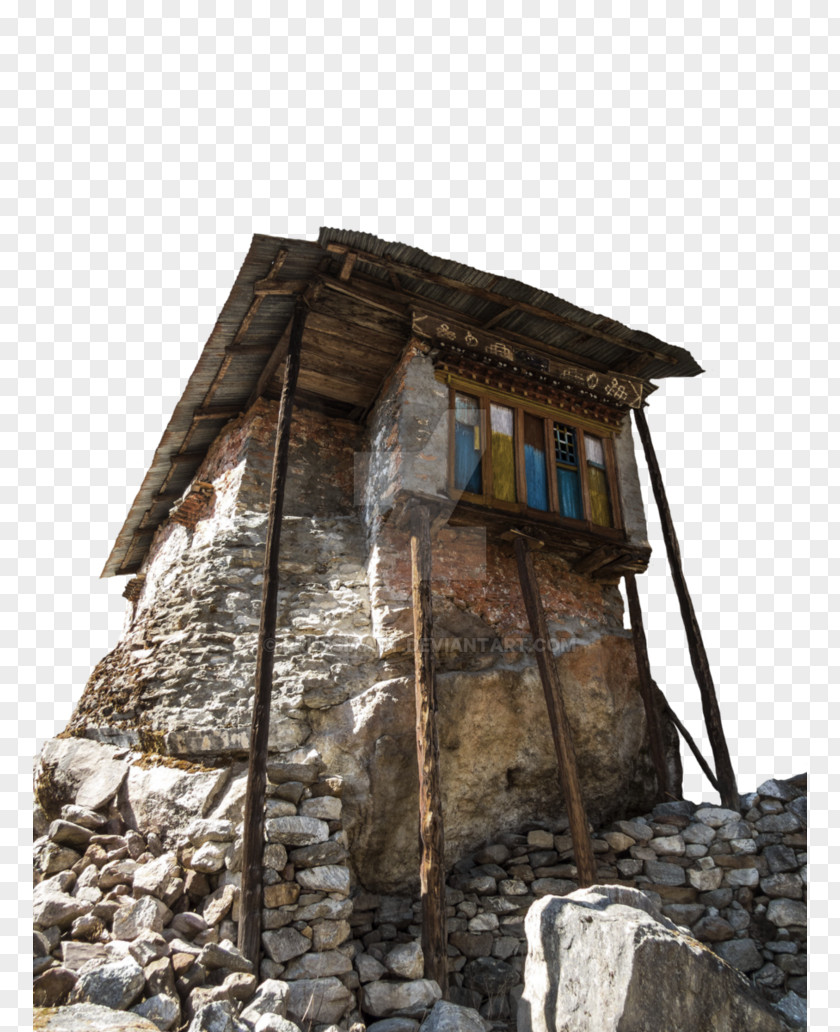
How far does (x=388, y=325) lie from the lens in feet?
31.4

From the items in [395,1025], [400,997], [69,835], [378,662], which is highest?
[378,662]

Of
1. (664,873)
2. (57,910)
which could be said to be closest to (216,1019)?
(57,910)

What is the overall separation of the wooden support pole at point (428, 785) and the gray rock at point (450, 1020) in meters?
0.70

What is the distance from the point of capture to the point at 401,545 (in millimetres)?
8898

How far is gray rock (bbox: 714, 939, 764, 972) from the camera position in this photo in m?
6.98

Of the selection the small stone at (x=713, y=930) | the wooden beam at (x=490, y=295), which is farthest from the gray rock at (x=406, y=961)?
the wooden beam at (x=490, y=295)

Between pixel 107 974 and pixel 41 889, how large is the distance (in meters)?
1.66

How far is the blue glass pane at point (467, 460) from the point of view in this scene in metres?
8.76

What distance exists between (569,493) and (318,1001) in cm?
685

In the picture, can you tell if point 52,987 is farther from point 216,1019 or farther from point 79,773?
point 79,773

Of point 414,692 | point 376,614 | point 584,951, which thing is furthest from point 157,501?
point 584,951

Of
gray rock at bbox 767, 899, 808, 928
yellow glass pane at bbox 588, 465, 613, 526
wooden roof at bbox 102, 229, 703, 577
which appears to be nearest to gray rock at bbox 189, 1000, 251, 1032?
gray rock at bbox 767, 899, 808, 928

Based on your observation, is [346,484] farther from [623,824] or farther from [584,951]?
[584,951]

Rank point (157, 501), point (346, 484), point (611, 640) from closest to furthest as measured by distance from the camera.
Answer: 1. point (611, 640)
2. point (346, 484)
3. point (157, 501)
